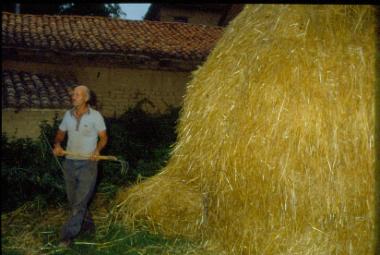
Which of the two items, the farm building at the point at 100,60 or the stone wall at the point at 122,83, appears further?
the stone wall at the point at 122,83

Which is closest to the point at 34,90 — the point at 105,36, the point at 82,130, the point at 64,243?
the point at 105,36

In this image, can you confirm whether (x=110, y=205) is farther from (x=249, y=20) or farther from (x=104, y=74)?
(x=104, y=74)

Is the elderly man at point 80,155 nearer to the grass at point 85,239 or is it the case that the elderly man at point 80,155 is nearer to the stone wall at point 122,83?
the grass at point 85,239

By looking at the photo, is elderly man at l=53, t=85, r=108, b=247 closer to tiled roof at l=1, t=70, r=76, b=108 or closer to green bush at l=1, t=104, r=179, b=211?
green bush at l=1, t=104, r=179, b=211

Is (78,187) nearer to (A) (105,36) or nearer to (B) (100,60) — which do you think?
(B) (100,60)

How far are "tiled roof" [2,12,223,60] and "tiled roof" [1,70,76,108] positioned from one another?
1.03m

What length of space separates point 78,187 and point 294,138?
2.65 metres

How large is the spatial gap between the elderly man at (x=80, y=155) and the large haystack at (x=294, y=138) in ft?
4.48

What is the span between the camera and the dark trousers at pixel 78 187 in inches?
195

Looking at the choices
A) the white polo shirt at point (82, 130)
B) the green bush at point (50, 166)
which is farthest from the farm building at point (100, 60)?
the white polo shirt at point (82, 130)

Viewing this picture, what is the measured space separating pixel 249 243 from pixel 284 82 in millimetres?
1829

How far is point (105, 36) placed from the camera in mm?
14805

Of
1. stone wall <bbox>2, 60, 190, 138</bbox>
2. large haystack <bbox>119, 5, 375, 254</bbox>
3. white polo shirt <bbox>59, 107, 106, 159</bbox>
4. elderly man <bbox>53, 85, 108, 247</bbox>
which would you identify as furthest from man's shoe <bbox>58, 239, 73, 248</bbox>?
stone wall <bbox>2, 60, 190, 138</bbox>

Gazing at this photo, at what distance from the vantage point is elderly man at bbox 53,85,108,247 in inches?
194
